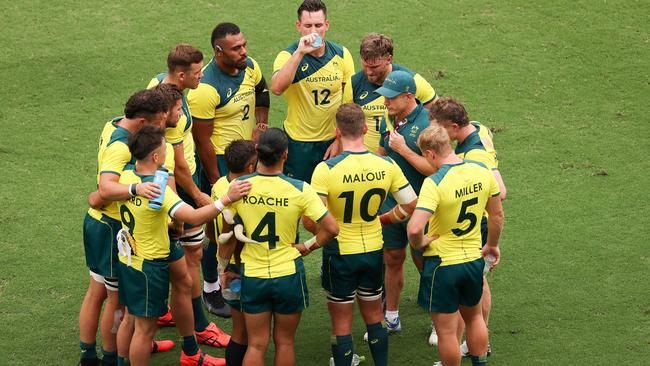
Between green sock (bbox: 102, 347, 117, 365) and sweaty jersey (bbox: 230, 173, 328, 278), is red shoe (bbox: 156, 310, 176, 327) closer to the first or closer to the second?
green sock (bbox: 102, 347, 117, 365)

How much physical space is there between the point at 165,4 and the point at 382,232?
6.42 m

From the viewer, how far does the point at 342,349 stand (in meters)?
6.75

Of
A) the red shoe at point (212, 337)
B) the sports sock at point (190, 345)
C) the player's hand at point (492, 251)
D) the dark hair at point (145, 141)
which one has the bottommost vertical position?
the red shoe at point (212, 337)

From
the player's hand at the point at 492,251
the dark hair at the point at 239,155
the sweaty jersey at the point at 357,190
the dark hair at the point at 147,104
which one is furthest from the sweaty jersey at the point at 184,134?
the player's hand at the point at 492,251

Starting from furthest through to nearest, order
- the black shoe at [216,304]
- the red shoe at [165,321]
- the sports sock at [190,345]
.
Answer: the black shoe at [216,304] < the red shoe at [165,321] < the sports sock at [190,345]

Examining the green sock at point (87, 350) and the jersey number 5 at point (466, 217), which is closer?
the jersey number 5 at point (466, 217)

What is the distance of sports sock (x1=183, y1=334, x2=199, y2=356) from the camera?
7.07 m

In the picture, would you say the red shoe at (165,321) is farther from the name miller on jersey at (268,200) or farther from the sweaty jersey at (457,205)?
the sweaty jersey at (457,205)

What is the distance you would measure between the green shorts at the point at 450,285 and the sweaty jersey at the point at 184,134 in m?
2.00

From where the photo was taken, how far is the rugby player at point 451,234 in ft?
20.5

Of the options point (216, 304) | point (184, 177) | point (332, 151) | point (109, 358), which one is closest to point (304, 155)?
point (332, 151)

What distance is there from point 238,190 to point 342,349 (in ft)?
4.75

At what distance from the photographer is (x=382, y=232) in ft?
24.1

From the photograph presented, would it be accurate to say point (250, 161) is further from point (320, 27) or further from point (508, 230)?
point (508, 230)
